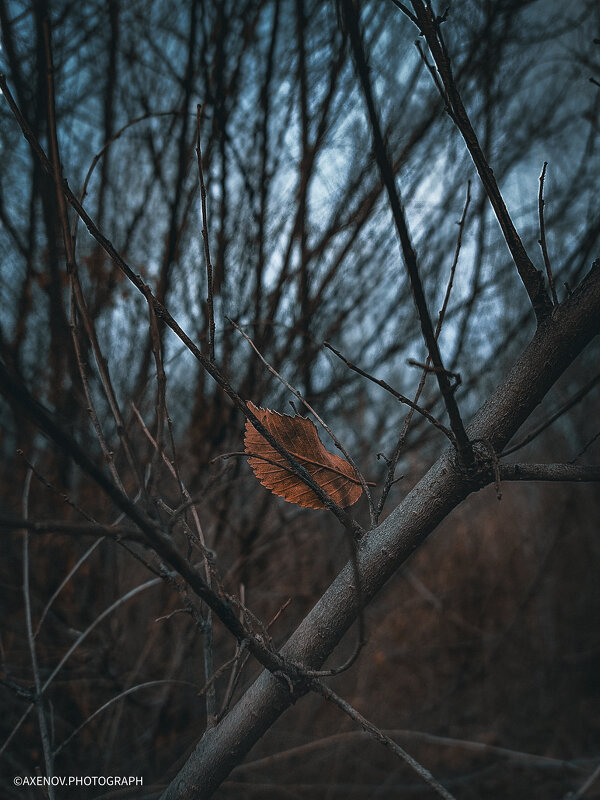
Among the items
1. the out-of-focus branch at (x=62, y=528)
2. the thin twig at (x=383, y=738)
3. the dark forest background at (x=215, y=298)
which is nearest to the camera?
the out-of-focus branch at (x=62, y=528)

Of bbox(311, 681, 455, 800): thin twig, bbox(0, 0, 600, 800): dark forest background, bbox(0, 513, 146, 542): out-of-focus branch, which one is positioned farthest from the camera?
bbox(0, 0, 600, 800): dark forest background

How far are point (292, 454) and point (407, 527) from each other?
10 centimetres

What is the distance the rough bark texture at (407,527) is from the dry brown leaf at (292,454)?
60 mm

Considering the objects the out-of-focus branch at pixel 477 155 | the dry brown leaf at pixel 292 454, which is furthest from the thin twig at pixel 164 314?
the out-of-focus branch at pixel 477 155

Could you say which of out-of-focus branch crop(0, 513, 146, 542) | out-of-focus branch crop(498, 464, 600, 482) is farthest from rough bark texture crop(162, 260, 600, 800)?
out-of-focus branch crop(0, 513, 146, 542)

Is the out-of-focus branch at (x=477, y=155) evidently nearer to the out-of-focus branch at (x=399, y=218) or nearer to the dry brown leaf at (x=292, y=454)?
the out-of-focus branch at (x=399, y=218)

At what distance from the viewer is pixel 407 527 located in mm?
389

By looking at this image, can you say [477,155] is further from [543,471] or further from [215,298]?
[215,298]

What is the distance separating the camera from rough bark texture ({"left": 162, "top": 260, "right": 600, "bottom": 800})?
0.37 meters

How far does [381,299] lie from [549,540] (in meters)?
1.23

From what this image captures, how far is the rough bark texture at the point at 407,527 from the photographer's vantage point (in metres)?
0.37

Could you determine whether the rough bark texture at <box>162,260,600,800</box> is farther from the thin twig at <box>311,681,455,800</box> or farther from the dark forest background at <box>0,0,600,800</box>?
the dark forest background at <box>0,0,600,800</box>

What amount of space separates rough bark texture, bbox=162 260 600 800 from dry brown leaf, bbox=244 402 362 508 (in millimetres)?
60

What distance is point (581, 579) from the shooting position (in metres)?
1.96
